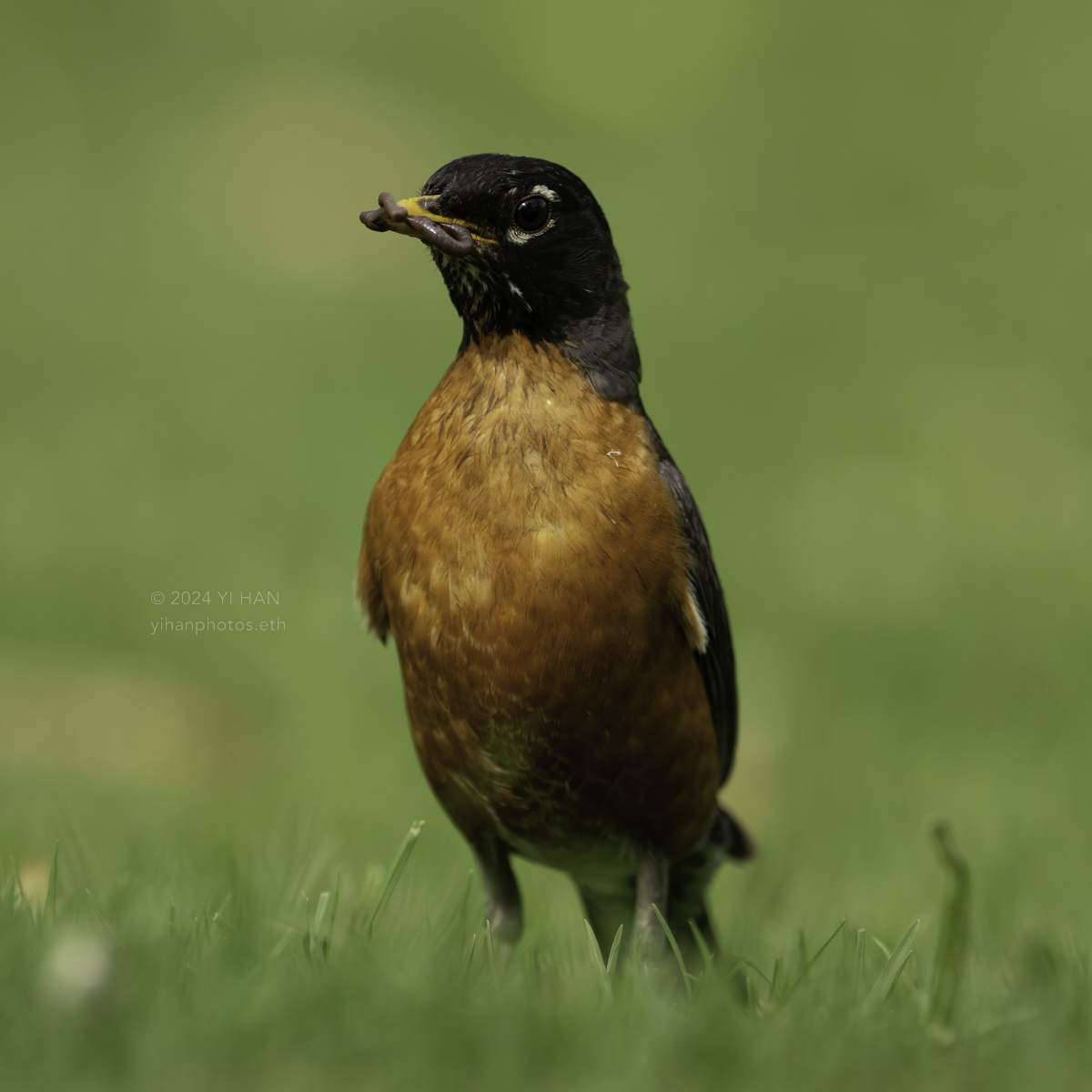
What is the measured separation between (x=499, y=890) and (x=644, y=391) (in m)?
8.62

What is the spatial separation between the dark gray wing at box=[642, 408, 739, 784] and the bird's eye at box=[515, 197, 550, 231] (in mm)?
692

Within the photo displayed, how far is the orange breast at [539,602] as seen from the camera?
3572mm

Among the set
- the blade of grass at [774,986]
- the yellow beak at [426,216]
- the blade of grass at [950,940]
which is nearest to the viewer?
the blade of grass at [950,940]

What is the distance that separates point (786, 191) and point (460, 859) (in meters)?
11.9

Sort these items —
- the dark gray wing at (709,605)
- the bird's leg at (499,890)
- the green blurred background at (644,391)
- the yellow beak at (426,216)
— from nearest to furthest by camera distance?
the yellow beak at (426,216) → the dark gray wing at (709,605) → the bird's leg at (499,890) → the green blurred background at (644,391)

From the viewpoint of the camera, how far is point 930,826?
8.98ft

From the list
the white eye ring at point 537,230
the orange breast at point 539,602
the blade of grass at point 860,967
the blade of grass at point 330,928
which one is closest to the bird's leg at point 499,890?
the orange breast at point 539,602

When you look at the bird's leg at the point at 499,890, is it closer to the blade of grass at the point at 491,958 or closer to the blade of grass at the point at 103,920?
the blade of grass at the point at 491,958

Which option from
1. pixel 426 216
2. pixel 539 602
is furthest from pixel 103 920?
pixel 426 216

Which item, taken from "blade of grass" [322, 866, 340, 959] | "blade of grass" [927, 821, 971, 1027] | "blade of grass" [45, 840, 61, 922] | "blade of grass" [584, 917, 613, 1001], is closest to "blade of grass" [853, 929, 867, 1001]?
"blade of grass" [927, 821, 971, 1027]

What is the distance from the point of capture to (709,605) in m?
4.02

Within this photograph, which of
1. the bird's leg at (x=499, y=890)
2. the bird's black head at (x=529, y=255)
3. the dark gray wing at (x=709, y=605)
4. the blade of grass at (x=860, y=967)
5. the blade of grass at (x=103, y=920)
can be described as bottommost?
the bird's leg at (x=499, y=890)

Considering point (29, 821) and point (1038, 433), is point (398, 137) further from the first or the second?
point (29, 821)

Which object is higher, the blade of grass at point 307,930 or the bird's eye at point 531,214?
the bird's eye at point 531,214
